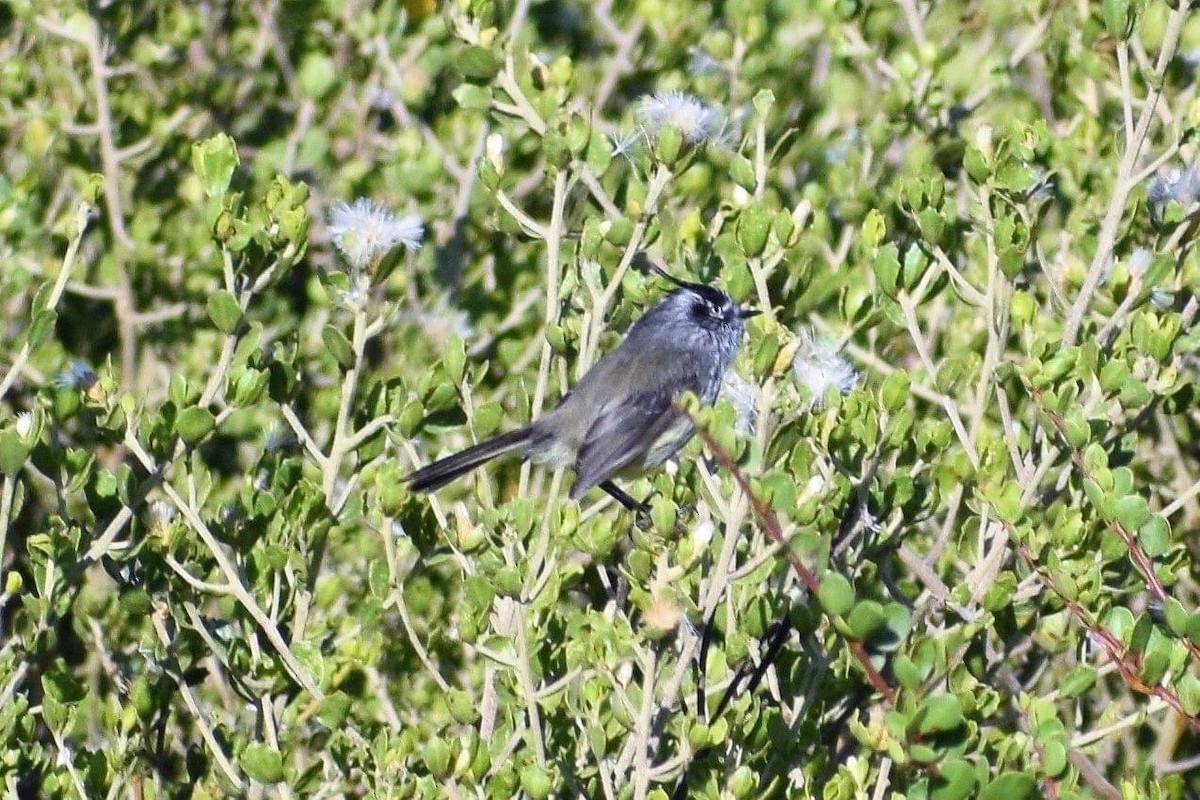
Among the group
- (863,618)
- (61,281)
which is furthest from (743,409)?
(61,281)

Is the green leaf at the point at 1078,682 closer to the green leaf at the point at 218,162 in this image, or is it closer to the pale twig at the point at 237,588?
the pale twig at the point at 237,588

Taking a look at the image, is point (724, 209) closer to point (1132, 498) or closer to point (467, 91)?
point (467, 91)

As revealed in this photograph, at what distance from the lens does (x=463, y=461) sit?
9.61 feet

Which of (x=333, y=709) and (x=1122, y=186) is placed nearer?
(x=333, y=709)

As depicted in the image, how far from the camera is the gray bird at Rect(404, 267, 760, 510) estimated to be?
136 inches

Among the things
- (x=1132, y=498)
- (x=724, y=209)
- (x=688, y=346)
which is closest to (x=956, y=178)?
(x=688, y=346)

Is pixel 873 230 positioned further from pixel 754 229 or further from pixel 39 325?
pixel 39 325

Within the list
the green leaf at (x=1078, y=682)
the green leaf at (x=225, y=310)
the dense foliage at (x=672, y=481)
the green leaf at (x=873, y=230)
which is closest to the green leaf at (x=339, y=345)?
the dense foliage at (x=672, y=481)

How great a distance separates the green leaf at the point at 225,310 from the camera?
2.45 meters

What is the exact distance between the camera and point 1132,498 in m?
2.17

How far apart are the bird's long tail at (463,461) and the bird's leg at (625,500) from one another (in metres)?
0.23

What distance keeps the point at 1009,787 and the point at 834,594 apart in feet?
1.11

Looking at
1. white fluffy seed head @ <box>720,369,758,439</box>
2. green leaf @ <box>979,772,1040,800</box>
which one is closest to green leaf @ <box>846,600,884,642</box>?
green leaf @ <box>979,772,1040,800</box>

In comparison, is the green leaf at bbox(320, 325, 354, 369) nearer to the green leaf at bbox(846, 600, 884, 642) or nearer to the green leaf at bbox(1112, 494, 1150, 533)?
the green leaf at bbox(846, 600, 884, 642)
